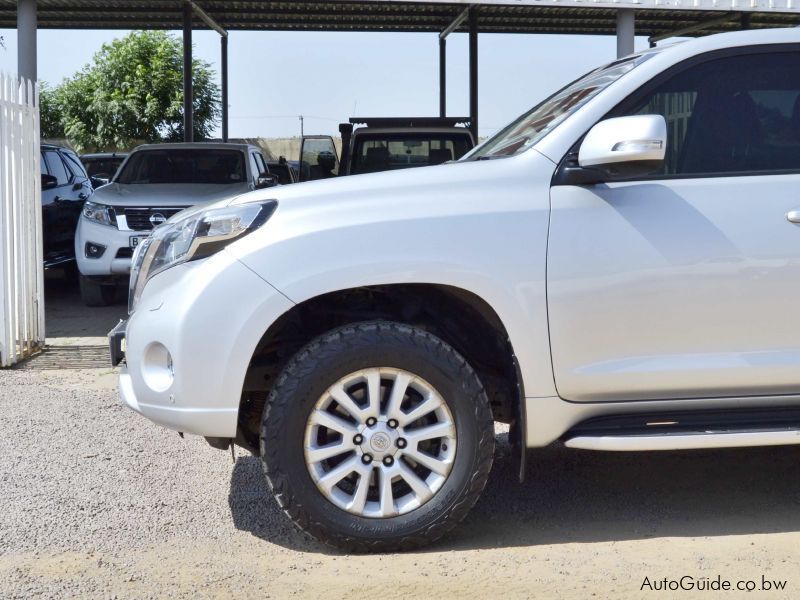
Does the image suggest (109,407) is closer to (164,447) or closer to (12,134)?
(164,447)

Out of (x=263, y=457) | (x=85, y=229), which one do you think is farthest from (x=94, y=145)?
(x=263, y=457)

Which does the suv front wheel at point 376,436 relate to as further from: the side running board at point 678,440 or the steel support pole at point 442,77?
the steel support pole at point 442,77

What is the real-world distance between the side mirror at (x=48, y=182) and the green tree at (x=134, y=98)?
36.6 m

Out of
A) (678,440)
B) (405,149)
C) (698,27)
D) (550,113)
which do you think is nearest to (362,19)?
(698,27)

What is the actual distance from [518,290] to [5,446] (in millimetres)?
3261

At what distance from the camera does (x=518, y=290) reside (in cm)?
406

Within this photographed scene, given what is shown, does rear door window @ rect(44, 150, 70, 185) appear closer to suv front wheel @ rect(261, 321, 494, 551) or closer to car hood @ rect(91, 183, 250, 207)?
car hood @ rect(91, 183, 250, 207)

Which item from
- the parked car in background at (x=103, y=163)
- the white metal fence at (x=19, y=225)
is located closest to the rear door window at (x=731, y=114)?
→ the white metal fence at (x=19, y=225)

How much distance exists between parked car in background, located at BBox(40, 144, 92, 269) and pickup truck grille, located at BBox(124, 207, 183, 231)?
1393 millimetres

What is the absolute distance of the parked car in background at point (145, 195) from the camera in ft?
36.3

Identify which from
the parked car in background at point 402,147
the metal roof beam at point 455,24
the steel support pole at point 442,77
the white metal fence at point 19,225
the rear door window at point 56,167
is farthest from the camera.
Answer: the steel support pole at point 442,77

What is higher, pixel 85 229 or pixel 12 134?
pixel 12 134

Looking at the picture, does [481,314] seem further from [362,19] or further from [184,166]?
[362,19]

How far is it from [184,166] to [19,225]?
3.72m
